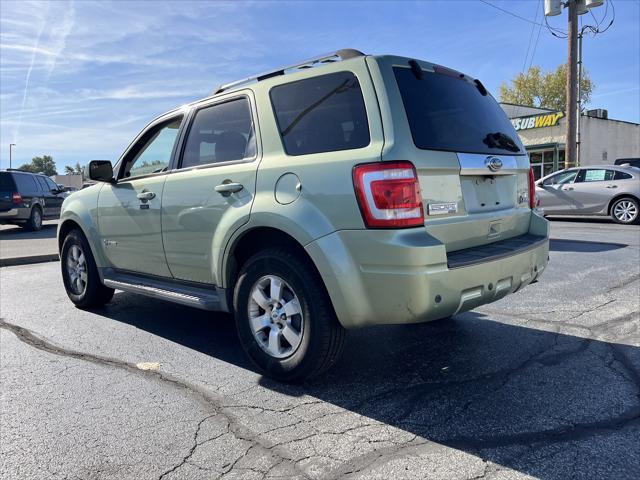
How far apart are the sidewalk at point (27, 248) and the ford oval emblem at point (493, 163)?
30.6 feet

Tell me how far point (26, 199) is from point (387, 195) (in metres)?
15.9

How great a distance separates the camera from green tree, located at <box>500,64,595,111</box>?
55.2 metres

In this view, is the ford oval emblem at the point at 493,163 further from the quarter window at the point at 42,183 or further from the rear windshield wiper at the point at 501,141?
the quarter window at the point at 42,183

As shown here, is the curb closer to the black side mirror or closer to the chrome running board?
the chrome running board

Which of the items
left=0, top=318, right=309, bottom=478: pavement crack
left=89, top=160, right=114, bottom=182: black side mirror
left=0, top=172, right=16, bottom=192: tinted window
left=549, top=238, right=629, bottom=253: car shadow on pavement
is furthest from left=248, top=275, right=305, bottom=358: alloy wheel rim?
left=0, top=172, right=16, bottom=192: tinted window

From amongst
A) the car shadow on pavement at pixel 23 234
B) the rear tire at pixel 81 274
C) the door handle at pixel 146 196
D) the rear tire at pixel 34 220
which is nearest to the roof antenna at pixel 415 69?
the door handle at pixel 146 196

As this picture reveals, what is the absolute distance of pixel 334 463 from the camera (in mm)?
2533

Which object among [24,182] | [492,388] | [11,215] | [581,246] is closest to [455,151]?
[492,388]

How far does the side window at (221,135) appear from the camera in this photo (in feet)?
12.7

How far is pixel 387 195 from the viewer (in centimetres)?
295

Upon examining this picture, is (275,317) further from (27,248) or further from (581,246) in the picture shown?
(27,248)

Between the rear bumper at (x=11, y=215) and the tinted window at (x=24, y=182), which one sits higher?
the tinted window at (x=24, y=182)

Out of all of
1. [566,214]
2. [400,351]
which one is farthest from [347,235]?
[566,214]

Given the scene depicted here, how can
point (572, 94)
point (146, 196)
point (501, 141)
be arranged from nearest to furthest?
point (501, 141) → point (146, 196) → point (572, 94)
